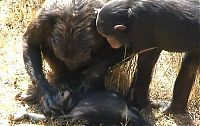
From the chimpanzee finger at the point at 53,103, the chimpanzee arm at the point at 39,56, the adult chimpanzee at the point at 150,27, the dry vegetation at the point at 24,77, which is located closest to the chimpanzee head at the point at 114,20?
the adult chimpanzee at the point at 150,27

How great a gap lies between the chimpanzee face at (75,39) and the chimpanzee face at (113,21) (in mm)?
194

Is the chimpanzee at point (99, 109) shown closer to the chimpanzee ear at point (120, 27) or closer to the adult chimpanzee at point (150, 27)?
the adult chimpanzee at point (150, 27)

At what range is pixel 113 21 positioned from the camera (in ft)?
19.1

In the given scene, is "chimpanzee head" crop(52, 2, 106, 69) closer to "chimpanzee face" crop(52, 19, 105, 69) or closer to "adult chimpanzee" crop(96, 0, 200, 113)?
"chimpanzee face" crop(52, 19, 105, 69)

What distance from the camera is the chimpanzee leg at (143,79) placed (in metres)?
5.84

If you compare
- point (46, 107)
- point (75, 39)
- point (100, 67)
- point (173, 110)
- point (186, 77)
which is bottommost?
point (173, 110)

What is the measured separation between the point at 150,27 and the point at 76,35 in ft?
2.57

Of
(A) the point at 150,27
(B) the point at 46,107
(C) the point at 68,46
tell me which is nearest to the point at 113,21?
(A) the point at 150,27

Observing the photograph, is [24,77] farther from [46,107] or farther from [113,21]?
[113,21]

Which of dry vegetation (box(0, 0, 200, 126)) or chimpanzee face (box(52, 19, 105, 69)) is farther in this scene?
dry vegetation (box(0, 0, 200, 126))

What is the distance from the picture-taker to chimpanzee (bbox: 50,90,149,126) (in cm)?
577

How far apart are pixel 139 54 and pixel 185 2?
2.23 ft

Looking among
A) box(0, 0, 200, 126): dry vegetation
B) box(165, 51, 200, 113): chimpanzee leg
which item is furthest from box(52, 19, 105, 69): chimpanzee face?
box(165, 51, 200, 113): chimpanzee leg

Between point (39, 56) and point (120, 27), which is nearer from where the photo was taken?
point (120, 27)
